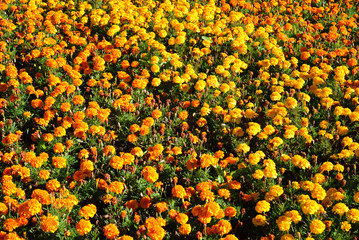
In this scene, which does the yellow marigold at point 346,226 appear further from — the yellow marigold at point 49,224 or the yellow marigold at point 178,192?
the yellow marigold at point 49,224

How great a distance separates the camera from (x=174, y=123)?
17.4 feet

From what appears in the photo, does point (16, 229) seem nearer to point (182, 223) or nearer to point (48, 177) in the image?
point (48, 177)

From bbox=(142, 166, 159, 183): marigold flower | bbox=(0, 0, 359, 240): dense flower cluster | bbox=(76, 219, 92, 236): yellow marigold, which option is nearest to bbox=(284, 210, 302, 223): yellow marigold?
bbox=(0, 0, 359, 240): dense flower cluster

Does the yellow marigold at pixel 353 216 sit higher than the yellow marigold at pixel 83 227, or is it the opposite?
the yellow marigold at pixel 353 216

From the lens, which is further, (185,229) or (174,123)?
(174,123)

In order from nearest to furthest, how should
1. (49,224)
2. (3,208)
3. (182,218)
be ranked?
(49,224)
(3,208)
(182,218)

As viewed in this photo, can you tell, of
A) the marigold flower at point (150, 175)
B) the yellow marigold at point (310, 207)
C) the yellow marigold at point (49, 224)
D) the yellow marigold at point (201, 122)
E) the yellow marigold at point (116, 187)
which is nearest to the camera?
the yellow marigold at point (49, 224)

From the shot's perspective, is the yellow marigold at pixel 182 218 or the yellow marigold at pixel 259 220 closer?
the yellow marigold at pixel 182 218

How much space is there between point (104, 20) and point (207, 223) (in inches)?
162

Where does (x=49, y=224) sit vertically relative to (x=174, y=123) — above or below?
below

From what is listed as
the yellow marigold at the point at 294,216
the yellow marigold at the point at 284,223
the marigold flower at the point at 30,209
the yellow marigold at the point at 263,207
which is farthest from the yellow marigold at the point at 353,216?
the marigold flower at the point at 30,209

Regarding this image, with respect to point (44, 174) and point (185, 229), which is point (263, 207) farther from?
point (44, 174)

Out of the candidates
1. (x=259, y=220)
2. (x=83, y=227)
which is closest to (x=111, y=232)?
(x=83, y=227)

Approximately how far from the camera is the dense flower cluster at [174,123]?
3873 millimetres
